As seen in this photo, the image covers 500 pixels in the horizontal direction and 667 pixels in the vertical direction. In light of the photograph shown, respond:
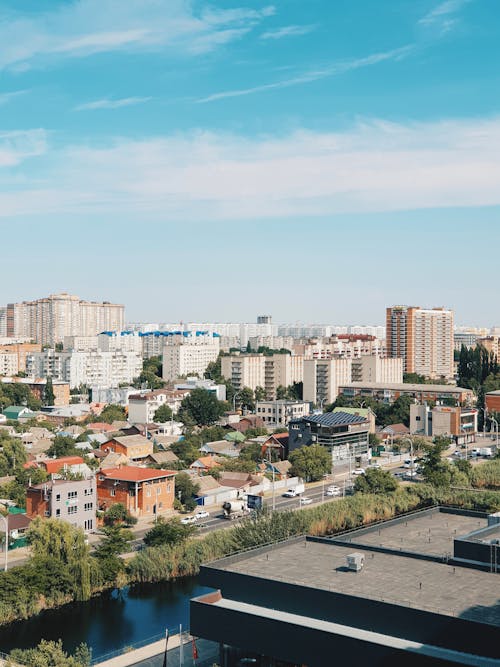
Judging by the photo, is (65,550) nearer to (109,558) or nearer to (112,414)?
(109,558)

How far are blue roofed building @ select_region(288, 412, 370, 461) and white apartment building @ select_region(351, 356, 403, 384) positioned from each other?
19.5 metres

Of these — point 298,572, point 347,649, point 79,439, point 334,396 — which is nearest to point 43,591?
point 298,572

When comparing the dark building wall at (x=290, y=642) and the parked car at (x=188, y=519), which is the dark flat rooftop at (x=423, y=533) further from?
the parked car at (x=188, y=519)

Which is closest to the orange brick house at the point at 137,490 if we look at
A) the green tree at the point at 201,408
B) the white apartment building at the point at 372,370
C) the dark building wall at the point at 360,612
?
the dark building wall at the point at 360,612

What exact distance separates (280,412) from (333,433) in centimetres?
1109

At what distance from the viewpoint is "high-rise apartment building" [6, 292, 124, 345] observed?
6781 cm

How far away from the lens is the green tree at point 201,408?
119 feet

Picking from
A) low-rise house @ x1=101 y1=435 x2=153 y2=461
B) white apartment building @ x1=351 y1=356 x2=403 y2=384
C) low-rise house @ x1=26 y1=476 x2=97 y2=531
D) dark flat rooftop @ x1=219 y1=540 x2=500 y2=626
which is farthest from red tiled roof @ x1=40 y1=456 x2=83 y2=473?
white apartment building @ x1=351 y1=356 x2=403 y2=384

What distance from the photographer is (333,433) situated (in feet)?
86.7

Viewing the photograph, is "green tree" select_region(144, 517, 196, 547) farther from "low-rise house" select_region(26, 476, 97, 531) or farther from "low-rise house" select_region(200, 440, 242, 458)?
"low-rise house" select_region(200, 440, 242, 458)

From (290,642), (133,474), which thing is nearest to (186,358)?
(133,474)

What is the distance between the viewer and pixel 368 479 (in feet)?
71.1

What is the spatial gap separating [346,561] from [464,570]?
4.83 ft

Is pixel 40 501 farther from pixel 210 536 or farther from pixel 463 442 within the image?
pixel 463 442
